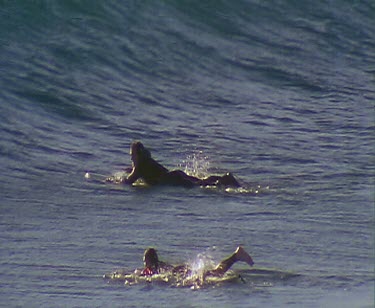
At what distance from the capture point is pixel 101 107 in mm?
18391

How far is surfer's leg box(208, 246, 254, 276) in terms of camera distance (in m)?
11.7

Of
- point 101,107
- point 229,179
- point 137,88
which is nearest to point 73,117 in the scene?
point 101,107

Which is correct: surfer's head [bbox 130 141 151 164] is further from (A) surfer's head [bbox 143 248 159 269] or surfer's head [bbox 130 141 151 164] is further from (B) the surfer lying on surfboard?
(A) surfer's head [bbox 143 248 159 269]

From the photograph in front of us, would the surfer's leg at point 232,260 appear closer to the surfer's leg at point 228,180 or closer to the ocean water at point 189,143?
the ocean water at point 189,143

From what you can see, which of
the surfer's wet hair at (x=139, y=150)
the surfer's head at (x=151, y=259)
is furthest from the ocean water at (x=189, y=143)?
the surfer's wet hair at (x=139, y=150)

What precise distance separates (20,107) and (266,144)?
10.1 feet

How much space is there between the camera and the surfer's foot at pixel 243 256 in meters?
11.7

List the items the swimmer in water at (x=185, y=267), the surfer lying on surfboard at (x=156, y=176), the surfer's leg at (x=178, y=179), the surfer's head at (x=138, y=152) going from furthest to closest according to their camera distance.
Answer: the surfer's head at (x=138, y=152) → the surfer's leg at (x=178, y=179) → the surfer lying on surfboard at (x=156, y=176) → the swimmer in water at (x=185, y=267)

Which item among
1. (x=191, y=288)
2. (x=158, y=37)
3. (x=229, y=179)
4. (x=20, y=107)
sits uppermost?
(x=158, y=37)

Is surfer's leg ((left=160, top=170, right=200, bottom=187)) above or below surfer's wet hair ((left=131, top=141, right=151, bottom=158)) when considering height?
below

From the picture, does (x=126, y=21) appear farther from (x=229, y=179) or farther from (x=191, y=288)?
(x=191, y=288)

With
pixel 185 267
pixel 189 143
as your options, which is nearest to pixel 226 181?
pixel 189 143

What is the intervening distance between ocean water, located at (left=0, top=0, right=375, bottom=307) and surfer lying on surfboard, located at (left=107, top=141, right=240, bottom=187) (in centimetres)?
17

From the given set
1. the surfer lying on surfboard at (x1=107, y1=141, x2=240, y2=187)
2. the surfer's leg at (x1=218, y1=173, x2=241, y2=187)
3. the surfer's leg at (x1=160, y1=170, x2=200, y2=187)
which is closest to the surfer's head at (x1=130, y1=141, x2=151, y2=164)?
the surfer lying on surfboard at (x1=107, y1=141, x2=240, y2=187)
